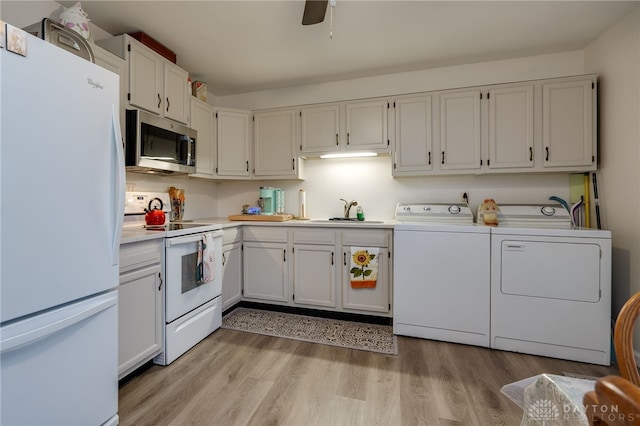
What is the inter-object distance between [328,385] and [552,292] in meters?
1.76

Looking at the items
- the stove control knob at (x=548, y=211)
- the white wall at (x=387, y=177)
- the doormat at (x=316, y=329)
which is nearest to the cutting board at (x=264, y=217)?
the white wall at (x=387, y=177)

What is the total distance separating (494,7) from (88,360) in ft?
10.3

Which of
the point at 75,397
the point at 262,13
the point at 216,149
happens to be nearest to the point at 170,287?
the point at 75,397

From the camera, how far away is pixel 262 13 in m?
2.10

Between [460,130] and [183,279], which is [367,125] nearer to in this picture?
[460,130]

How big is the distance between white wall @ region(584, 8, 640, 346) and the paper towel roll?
8.96 ft

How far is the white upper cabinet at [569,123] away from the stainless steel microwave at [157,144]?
3232mm

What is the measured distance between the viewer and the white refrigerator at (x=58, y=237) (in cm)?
93

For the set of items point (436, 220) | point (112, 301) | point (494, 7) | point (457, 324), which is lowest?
point (457, 324)

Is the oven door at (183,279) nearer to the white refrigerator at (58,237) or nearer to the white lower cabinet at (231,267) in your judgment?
the white lower cabinet at (231,267)

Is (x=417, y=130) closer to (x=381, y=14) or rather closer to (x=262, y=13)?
(x=381, y=14)

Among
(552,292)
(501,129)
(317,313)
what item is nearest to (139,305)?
(317,313)

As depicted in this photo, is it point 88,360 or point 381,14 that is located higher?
point 381,14

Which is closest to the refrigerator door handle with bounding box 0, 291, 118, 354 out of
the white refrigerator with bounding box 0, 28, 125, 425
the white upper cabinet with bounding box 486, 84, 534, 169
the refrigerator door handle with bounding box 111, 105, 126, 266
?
the white refrigerator with bounding box 0, 28, 125, 425
